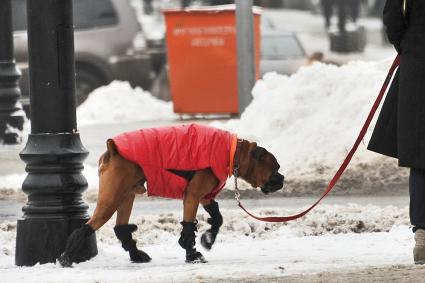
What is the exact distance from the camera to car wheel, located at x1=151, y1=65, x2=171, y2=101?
828 inches

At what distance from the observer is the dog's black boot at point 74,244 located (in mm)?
6926

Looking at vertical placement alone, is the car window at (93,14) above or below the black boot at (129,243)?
below

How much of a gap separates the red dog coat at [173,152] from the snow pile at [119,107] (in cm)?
1082

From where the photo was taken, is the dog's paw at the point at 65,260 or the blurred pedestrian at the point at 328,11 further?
the blurred pedestrian at the point at 328,11

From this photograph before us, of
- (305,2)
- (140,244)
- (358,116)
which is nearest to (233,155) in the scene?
(140,244)

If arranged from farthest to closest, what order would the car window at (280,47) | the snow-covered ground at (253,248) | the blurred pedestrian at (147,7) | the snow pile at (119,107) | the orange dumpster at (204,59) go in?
the blurred pedestrian at (147,7)
the car window at (280,47)
the snow pile at (119,107)
the orange dumpster at (204,59)
the snow-covered ground at (253,248)

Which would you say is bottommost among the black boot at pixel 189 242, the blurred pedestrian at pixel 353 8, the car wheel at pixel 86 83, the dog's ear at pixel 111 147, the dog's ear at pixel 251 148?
the blurred pedestrian at pixel 353 8

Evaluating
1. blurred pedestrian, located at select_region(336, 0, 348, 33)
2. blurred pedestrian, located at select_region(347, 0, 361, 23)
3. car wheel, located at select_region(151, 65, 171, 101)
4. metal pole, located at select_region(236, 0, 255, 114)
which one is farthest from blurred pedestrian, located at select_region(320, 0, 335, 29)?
metal pole, located at select_region(236, 0, 255, 114)

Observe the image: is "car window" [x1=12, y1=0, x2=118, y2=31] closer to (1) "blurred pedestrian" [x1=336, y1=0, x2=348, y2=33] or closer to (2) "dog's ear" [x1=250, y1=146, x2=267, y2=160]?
(2) "dog's ear" [x1=250, y1=146, x2=267, y2=160]

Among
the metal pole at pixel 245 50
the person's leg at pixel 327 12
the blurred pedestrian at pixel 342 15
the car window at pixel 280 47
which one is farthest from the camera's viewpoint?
the person's leg at pixel 327 12

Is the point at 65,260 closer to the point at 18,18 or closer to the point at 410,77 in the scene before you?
the point at 410,77

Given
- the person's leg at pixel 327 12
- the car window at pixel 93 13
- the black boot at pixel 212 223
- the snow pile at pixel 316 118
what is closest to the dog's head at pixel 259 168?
the black boot at pixel 212 223

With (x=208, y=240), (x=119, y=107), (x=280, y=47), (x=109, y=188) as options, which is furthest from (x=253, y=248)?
(x=280, y=47)

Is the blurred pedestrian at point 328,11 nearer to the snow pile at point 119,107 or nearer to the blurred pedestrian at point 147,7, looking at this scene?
the blurred pedestrian at point 147,7
